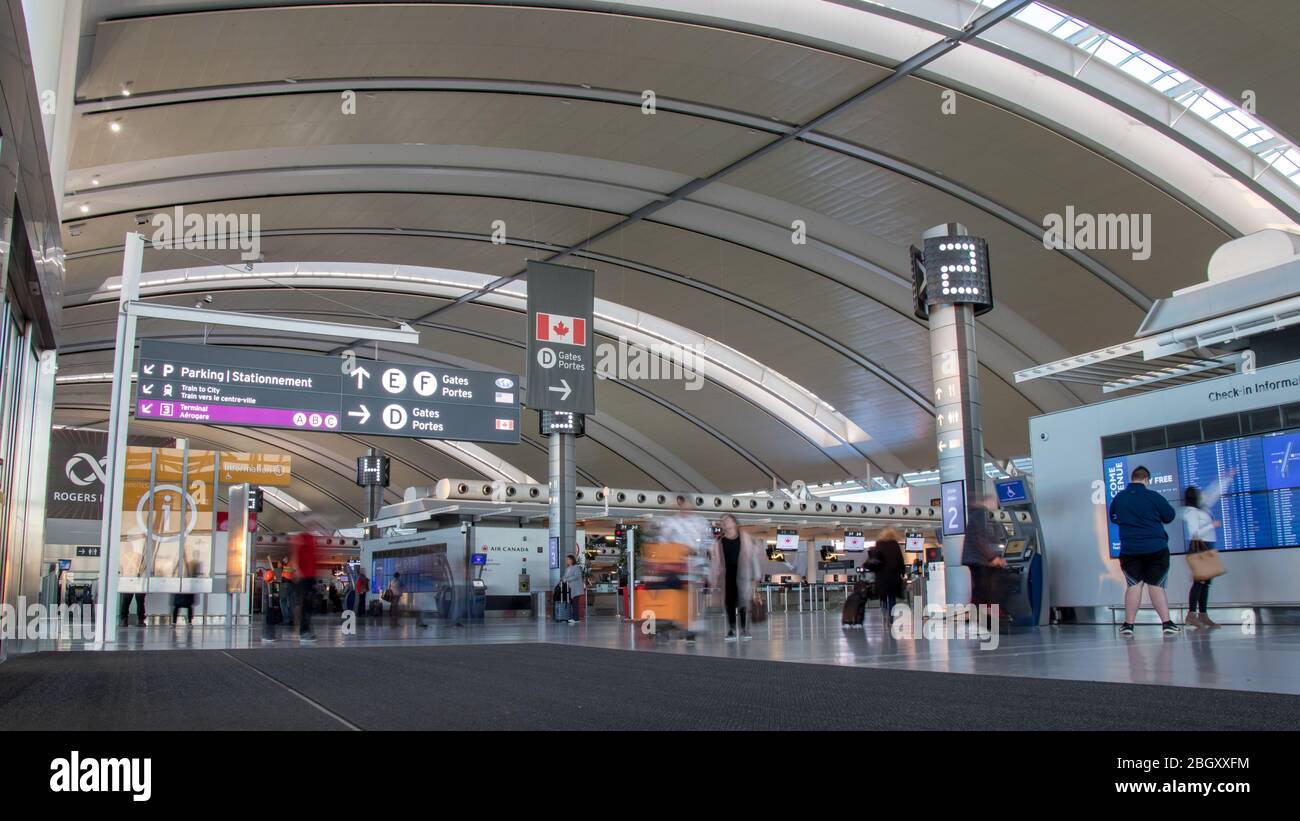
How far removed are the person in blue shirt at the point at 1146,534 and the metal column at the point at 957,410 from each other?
13.6ft

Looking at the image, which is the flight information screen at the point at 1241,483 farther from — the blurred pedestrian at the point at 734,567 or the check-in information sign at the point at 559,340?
the check-in information sign at the point at 559,340

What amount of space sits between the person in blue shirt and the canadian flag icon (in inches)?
374

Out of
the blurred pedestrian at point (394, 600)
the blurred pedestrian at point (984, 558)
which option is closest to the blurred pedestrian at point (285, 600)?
the blurred pedestrian at point (394, 600)

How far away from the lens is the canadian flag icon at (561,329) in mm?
16297

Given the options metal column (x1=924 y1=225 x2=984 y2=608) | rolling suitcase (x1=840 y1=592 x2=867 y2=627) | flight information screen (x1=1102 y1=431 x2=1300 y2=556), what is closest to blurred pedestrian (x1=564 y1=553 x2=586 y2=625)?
rolling suitcase (x1=840 y1=592 x2=867 y2=627)

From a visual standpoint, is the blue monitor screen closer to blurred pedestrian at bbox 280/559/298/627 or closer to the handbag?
the handbag

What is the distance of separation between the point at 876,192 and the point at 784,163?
2.41m

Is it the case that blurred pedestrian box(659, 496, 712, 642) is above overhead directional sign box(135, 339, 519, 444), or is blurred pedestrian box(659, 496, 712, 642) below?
below

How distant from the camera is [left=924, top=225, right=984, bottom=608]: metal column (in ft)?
44.7

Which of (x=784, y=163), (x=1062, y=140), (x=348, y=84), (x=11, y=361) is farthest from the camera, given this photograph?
(x=784, y=163)
